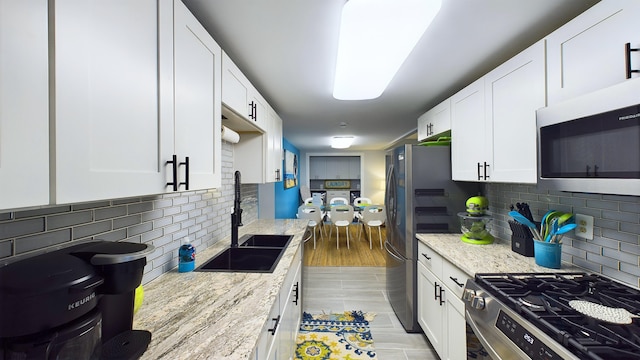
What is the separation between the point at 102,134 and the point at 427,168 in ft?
7.20

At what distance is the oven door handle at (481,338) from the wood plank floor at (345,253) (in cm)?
243

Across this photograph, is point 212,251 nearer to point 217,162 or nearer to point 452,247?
point 217,162

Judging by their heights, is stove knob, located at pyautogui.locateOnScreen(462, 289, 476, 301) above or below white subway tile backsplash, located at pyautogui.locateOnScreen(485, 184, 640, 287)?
below

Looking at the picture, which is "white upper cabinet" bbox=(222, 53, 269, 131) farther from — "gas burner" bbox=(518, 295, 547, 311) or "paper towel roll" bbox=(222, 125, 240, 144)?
"gas burner" bbox=(518, 295, 547, 311)

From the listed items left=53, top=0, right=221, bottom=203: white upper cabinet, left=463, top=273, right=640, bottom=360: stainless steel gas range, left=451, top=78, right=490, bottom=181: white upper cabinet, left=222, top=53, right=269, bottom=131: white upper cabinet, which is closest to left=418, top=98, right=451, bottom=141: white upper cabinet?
left=451, top=78, right=490, bottom=181: white upper cabinet

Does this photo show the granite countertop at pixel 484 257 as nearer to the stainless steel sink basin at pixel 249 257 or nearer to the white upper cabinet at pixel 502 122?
the white upper cabinet at pixel 502 122

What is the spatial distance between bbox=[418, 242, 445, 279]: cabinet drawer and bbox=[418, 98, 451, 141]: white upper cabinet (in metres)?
1.13

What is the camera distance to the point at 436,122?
2.51 meters

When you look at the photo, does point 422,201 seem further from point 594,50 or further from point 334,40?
point 334,40

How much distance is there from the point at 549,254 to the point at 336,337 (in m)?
1.69

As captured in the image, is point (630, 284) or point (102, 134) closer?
point (102, 134)

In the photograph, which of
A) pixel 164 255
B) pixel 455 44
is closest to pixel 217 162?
pixel 164 255

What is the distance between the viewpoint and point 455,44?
147 cm

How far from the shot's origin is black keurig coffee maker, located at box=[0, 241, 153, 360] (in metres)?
0.44
